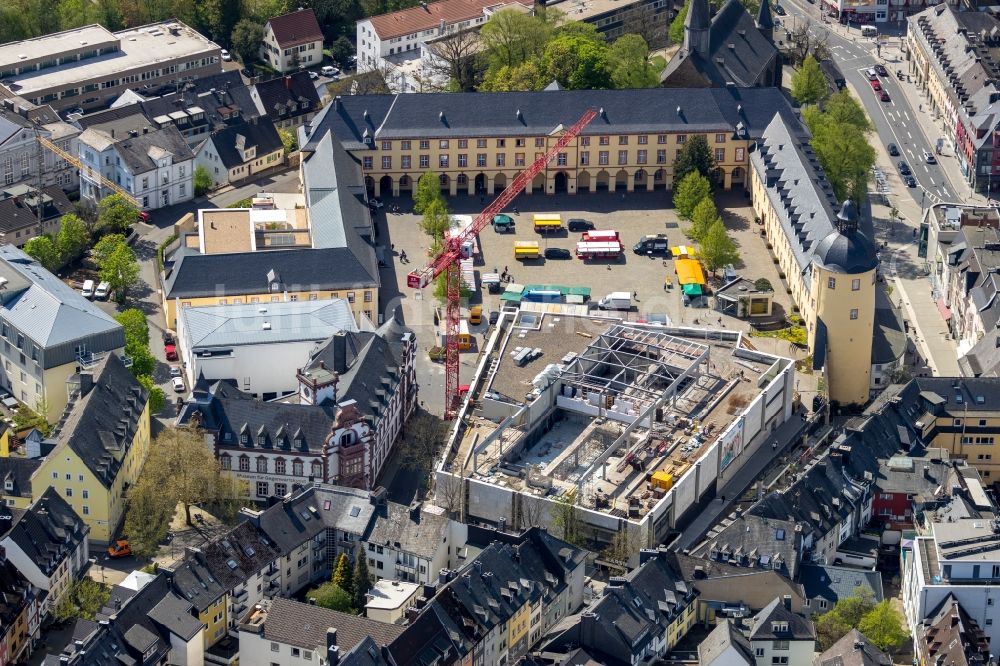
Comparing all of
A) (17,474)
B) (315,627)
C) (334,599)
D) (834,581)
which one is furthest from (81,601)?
(834,581)

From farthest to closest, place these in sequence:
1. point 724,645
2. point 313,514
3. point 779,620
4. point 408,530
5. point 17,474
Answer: point 17,474 → point 313,514 → point 408,530 → point 779,620 → point 724,645

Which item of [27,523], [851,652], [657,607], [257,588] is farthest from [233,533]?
[851,652]

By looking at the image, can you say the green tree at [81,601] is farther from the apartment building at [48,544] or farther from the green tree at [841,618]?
the green tree at [841,618]

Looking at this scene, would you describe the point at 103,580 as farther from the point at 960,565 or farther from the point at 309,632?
the point at 960,565

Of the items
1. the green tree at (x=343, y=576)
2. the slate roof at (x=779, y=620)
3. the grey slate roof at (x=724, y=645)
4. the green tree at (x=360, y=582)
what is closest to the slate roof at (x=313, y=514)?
the green tree at (x=360, y=582)

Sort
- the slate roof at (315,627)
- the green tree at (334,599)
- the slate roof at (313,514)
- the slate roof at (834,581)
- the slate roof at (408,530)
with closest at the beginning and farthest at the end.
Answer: the slate roof at (315,627) < the green tree at (334,599) < the slate roof at (408,530) < the slate roof at (313,514) < the slate roof at (834,581)

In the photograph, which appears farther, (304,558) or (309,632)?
(304,558)

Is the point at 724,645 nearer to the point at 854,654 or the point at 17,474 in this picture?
the point at 854,654
